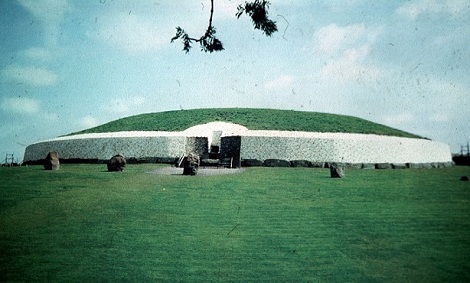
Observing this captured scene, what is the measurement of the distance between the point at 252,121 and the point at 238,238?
20.5 m

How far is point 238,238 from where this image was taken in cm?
539

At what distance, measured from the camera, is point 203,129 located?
79.8 ft

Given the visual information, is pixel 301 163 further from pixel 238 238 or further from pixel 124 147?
pixel 238 238

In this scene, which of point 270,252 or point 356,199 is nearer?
point 270,252

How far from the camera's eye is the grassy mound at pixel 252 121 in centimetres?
2481

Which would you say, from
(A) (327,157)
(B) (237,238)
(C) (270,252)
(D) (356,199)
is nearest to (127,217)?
(B) (237,238)

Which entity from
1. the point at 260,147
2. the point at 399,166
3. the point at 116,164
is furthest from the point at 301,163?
the point at 116,164

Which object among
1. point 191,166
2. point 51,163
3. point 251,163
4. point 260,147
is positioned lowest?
point 51,163

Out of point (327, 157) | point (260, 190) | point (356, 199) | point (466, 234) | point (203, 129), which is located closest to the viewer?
point (466, 234)

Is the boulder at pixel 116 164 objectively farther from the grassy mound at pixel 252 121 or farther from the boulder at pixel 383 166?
the boulder at pixel 383 166

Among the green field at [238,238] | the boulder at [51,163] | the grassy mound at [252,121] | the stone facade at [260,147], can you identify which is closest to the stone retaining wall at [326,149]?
the stone facade at [260,147]

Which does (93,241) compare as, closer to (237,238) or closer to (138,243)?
(138,243)

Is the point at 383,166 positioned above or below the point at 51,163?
above

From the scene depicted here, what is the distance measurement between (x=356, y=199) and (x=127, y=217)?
4.57 m
